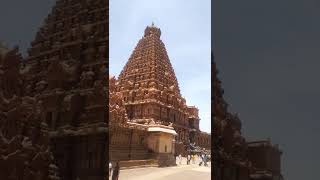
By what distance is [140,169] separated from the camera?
32.2ft

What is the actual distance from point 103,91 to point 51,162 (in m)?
1.29

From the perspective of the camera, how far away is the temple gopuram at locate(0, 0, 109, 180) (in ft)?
20.3

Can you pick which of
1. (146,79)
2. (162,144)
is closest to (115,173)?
(162,144)

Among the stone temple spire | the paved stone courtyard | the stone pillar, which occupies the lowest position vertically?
the paved stone courtyard

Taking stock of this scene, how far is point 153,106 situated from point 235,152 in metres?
9.01

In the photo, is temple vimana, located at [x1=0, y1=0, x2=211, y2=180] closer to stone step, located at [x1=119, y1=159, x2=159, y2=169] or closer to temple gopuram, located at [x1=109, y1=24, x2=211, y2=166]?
stone step, located at [x1=119, y1=159, x2=159, y2=169]

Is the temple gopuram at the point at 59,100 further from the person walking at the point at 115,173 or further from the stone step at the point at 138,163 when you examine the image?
the stone step at the point at 138,163

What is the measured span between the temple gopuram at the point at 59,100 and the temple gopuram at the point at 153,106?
3546 millimetres

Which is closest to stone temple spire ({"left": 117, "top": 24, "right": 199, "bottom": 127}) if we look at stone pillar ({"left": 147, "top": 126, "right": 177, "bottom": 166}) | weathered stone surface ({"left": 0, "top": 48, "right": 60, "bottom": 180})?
stone pillar ({"left": 147, "top": 126, "right": 177, "bottom": 166})

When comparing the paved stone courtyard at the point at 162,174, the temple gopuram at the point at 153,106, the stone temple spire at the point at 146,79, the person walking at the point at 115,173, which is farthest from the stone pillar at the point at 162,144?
the stone temple spire at the point at 146,79

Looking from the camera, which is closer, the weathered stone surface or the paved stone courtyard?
the weathered stone surface

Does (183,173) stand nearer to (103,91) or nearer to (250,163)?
(250,163)

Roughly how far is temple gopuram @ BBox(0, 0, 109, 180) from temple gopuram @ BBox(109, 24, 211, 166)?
11.6ft

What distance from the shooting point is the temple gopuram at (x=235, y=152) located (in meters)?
6.80
